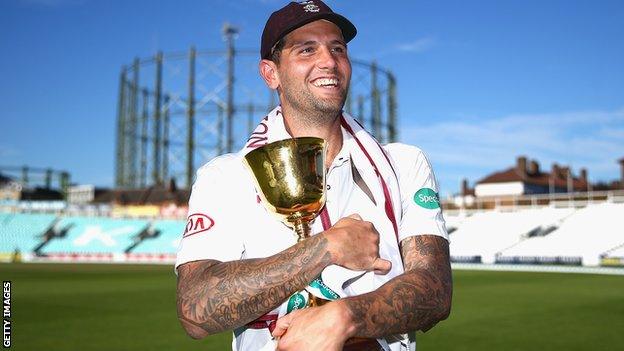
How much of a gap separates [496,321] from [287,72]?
10503mm

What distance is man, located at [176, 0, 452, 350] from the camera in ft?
6.01

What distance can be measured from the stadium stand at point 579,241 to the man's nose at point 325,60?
3201 cm

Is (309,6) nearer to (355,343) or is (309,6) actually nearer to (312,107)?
(312,107)

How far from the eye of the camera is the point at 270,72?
2.41m

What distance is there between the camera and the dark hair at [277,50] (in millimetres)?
2270

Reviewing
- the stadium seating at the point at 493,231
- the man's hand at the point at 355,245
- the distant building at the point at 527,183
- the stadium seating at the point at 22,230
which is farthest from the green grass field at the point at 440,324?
the distant building at the point at 527,183

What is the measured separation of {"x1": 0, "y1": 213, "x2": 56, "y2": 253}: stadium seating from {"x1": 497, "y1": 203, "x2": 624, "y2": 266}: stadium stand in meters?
33.2

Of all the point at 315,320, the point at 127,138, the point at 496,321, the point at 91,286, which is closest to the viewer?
the point at 315,320

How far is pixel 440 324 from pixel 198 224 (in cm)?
989

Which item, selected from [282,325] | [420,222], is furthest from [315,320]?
[420,222]

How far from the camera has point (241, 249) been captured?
82.8 inches

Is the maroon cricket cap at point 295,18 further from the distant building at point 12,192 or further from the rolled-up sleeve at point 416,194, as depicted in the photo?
the distant building at point 12,192

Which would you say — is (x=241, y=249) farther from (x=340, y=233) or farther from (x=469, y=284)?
(x=469, y=284)

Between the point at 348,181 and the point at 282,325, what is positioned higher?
the point at 348,181
